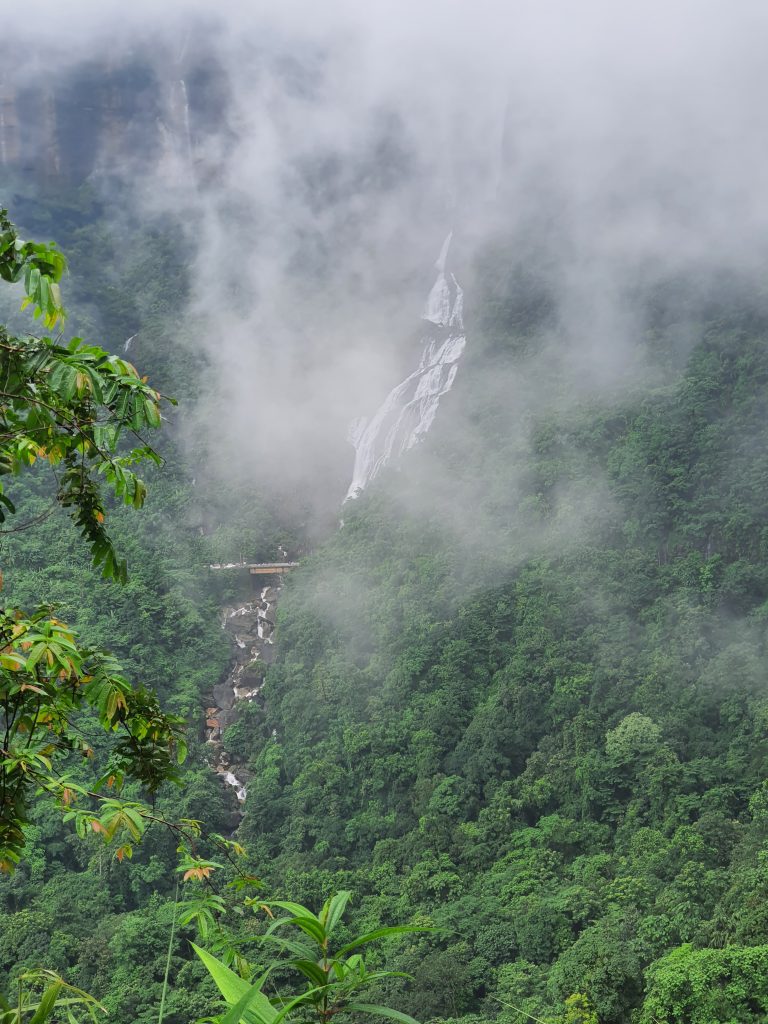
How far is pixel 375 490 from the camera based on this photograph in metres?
32.6

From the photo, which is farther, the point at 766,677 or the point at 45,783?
the point at 766,677

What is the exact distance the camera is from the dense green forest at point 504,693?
47.9ft

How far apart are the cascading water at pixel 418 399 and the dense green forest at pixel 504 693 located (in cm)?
146

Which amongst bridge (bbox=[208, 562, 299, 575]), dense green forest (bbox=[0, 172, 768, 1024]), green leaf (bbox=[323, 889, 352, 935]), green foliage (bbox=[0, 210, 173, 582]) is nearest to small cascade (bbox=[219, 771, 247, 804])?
dense green forest (bbox=[0, 172, 768, 1024])

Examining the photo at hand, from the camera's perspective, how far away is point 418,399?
36781mm

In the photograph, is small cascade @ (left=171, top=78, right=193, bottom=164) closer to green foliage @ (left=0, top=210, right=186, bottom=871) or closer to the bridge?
the bridge

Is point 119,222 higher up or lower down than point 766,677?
higher up

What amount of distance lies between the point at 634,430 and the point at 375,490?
871 centimetres

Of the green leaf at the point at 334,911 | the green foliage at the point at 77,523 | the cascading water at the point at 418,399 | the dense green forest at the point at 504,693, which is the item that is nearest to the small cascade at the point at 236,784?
the dense green forest at the point at 504,693

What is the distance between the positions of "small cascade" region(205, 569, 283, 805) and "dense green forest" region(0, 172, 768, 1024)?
19.4 inches

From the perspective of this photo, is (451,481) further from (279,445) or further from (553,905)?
(553,905)

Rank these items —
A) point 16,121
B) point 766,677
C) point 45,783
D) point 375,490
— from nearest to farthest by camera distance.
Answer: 1. point 45,783
2. point 766,677
3. point 375,490
4. point 16,121

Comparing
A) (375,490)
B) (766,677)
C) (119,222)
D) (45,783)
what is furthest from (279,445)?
(45,783)

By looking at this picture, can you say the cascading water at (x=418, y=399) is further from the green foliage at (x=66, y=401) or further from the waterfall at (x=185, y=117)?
the green foliage at (x=66, y=401)
